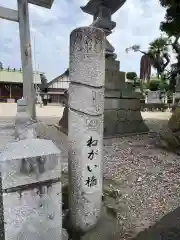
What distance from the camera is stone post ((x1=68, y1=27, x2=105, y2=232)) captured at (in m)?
2.03

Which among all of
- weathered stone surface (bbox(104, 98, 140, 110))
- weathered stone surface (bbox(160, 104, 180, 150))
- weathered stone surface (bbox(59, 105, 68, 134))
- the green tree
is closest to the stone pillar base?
weathered stone surface (bbox(104, 98, 140, 110))

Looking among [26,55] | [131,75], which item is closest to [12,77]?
[131,75]

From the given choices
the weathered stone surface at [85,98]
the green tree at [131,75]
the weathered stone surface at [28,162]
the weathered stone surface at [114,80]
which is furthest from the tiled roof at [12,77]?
the weathered stone surface at [28,162]

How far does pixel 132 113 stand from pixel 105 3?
3123 mm

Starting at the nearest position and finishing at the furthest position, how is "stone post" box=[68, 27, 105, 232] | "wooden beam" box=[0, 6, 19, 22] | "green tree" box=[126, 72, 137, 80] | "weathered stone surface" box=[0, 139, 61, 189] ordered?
"weathered stone surface" box=[0, 139, 61, 189]
"stone post" box=[68, 27, 105, 232]
"wooden beam" box=[0, 6, 19, 22]
"green tree" box=[126, 72, 137, 80]

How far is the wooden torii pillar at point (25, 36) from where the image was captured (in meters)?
6.09

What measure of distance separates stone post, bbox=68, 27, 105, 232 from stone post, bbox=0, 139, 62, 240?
0.42 metres

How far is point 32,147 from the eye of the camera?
1637 mm

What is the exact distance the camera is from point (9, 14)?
6090mm

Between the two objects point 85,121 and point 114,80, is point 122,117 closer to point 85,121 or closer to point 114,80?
point 114,80

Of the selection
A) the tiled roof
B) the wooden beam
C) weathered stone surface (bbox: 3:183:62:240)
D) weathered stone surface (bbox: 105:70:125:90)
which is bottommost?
weathered stone surface (bbox: 3:183:62:240)

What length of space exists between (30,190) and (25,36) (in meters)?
5.56

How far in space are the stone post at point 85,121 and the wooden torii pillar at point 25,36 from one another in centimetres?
442

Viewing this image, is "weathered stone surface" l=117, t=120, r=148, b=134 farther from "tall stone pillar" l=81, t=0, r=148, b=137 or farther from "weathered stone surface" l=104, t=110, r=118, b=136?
"weathered stone surface" l=104, t=110, r=118, b=136
